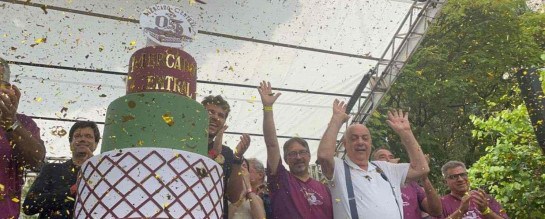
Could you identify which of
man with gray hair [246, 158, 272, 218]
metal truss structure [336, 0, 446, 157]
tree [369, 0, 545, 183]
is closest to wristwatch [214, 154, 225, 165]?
man with gray hair [246, 158, 272, 218]

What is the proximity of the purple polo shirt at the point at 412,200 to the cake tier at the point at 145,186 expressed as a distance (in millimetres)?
2526

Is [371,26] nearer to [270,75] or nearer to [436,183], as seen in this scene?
[270,75]

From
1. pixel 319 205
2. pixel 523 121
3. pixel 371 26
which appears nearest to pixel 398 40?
pixel 371 26

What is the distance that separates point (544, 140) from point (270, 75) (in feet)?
13.0

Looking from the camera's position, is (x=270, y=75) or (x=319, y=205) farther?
(x=270, y=75)

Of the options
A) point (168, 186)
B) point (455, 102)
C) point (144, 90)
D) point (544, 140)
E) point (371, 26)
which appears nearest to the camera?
point (168, 186)

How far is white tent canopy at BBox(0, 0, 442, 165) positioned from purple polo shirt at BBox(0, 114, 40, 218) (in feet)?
13.6

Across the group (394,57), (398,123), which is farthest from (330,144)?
(394,57)

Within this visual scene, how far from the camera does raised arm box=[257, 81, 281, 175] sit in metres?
4.24

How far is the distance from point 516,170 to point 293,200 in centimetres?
550

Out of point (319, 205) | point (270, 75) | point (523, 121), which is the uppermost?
point (270, 75)

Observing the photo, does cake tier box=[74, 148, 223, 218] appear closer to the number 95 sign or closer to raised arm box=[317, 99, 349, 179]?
the number 95 sign

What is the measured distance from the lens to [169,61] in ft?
10.4

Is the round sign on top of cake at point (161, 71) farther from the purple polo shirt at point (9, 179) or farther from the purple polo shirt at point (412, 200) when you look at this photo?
the purple polo shirt at point (412, 200)
